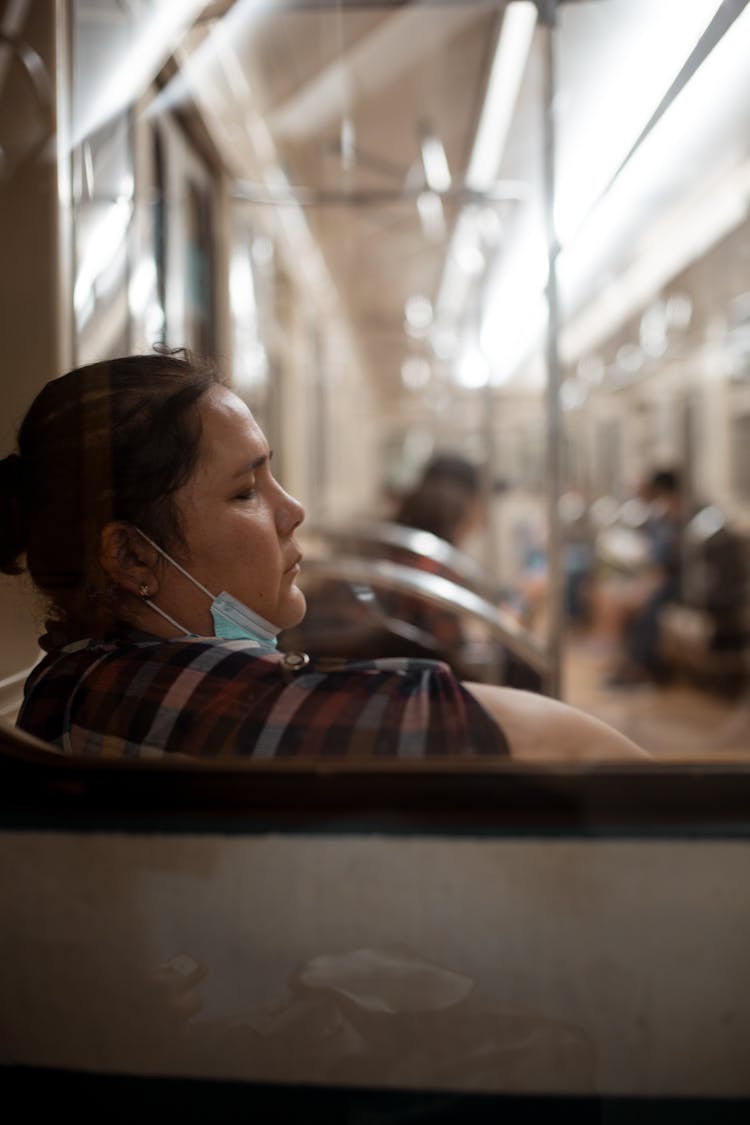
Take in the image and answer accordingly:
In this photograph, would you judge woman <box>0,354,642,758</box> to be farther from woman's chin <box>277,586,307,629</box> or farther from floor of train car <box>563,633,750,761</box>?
floor of train car <box>563,633,750,761</box>

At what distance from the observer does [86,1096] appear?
2.92ft

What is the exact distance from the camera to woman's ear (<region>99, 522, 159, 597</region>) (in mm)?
984

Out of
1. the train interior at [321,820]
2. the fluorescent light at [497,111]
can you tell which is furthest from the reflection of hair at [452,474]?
the fluorescent light at [497,111]

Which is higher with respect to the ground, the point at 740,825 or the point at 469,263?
the point at 469,263

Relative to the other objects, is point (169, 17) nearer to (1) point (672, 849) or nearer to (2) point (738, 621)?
(1) point (672, 849)

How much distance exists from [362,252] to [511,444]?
2.45 meters

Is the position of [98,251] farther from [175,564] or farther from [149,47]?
[175,564]

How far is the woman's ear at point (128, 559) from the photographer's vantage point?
984 mm

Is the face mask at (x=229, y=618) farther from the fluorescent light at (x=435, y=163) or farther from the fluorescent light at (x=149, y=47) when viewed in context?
the fluorescent light at (x=435, y=163)

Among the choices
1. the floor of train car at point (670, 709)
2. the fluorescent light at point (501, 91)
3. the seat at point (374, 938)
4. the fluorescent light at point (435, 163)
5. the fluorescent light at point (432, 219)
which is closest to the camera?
the seat at point (374, 938)

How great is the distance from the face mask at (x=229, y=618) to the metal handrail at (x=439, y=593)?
108 centimetres

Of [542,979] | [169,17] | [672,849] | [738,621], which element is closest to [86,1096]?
[542,979]

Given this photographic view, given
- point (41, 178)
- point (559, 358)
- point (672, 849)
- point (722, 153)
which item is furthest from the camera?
point (722, 153)

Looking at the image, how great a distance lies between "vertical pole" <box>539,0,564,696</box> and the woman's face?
2.99ft
